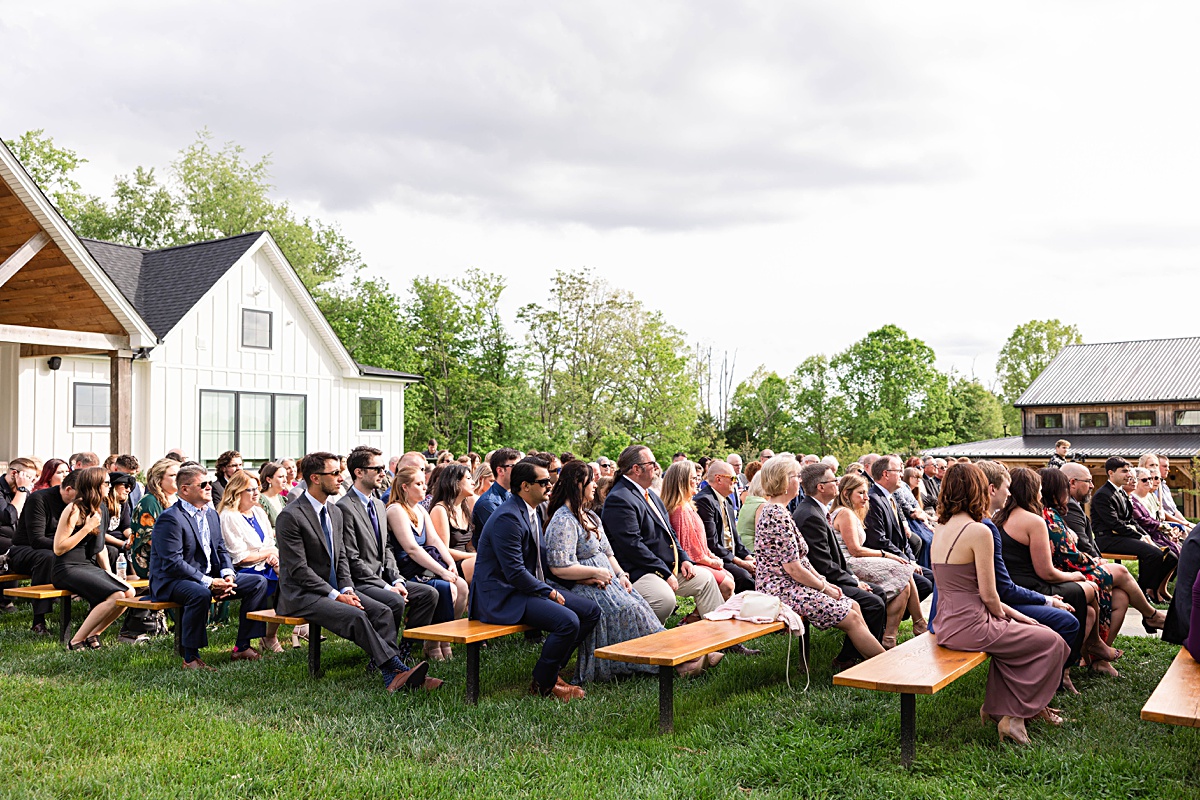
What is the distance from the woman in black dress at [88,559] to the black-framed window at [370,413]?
1717 centimetres

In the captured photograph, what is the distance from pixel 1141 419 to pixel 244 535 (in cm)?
4345

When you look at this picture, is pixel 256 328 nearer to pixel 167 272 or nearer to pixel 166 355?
pixel 166 355

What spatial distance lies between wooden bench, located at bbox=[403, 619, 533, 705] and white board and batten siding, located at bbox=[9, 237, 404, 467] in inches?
613

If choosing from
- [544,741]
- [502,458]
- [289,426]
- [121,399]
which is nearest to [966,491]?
[544,741]

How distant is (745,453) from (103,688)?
159 feet

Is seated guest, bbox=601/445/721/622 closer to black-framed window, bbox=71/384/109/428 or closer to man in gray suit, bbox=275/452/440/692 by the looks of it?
man in gray suit, bbox=275/452/440/692

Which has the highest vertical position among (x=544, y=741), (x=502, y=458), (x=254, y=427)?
(x=254, y=427)

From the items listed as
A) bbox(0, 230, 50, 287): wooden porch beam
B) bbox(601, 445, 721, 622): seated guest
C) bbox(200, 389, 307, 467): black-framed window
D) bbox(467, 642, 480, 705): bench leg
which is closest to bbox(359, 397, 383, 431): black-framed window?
bbox(200, 389, 307, 467): black-framed window

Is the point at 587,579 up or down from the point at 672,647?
up

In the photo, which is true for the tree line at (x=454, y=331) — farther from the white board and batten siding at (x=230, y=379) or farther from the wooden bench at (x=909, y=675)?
the wooden bench at (x=909, y=675)

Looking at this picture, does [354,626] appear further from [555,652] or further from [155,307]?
[155,307]

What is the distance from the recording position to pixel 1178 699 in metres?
4.64

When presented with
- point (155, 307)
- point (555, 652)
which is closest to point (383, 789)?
point (555, 652)

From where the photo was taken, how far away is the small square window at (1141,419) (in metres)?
42.8
